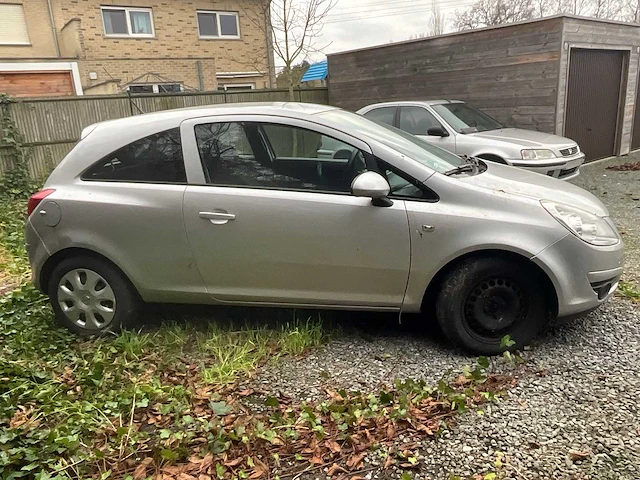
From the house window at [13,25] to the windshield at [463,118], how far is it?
15.8 m

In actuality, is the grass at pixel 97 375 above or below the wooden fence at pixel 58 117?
below

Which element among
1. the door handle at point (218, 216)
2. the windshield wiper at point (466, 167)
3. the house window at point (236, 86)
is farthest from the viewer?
Result: the house window at point (236, 86)

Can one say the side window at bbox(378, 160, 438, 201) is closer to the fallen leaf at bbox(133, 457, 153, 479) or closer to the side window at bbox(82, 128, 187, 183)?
the side window at bbox(82, 128, 187, 183)

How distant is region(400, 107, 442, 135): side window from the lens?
8320 millimetres

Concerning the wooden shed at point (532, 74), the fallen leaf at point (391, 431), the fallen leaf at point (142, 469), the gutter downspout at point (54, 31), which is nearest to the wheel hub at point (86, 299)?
the fallen leaf at point (142, 469)

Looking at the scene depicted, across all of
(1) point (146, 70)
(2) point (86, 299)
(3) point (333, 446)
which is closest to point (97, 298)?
(2) point (86, 299)

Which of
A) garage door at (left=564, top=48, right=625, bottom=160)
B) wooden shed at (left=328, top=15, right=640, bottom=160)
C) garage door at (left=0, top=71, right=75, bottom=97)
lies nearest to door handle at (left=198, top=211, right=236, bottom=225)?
wooden shed at (left=328, top=15, right=640, bottom=160)

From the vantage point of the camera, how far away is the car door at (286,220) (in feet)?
10.8

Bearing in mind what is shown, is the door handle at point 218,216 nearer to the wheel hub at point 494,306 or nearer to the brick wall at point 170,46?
the wheel hub at point 494,306

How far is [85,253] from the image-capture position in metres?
3.73

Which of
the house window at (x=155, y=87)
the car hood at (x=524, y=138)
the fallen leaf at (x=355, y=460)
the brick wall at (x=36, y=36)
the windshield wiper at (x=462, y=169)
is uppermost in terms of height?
the brick wall at (x=36, y=36)

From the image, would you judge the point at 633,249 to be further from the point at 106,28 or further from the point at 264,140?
the point at 106,28

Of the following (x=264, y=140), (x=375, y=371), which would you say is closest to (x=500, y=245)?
(x=375, y=371)

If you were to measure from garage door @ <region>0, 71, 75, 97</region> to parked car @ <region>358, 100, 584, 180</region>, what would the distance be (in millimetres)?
13092
